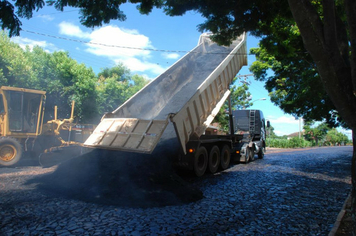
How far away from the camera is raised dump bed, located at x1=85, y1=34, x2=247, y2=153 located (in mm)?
6879

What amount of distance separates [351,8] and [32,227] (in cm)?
560

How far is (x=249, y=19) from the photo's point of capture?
760cm

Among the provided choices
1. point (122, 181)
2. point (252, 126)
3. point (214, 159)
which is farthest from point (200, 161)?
point (252, 126)

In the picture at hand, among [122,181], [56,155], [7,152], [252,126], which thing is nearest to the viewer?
[122,181]

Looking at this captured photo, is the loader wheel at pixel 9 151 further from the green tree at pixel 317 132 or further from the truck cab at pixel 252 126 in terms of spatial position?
the green tree at pixel 317 132

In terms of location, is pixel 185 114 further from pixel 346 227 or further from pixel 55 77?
pixel 55 77

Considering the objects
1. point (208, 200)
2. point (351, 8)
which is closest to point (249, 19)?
point (351, 8)

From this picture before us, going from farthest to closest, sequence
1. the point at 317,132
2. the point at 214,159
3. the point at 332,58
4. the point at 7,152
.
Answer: the point at 317,132, the point at 214,159, the point at 7,152, the point at 332,58

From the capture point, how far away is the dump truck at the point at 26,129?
32.9 feet

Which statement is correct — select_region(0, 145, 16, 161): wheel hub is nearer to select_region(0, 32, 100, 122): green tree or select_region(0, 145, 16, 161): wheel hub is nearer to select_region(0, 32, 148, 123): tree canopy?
select_region(0, 32, 148, 123): tree canopy

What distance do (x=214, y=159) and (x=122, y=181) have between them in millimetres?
4753

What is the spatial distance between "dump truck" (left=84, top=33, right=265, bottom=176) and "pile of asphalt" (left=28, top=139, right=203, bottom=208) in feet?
1.56

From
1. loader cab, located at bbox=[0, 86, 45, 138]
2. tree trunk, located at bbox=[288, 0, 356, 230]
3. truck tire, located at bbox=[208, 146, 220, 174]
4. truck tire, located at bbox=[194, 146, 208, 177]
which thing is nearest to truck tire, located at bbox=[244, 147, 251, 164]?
truck tire, located at bbox=[208, 146, 220, 174]

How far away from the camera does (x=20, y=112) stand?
10.5m
